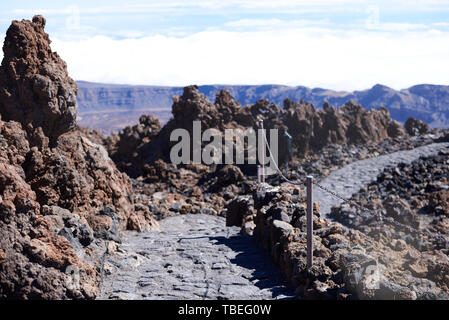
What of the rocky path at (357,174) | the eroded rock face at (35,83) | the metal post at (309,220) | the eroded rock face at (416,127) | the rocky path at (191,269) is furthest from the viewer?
the eroded rock face at (416,127)

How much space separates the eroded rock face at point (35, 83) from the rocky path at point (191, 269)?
129 inches

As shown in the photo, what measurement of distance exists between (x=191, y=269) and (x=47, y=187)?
3.57 m

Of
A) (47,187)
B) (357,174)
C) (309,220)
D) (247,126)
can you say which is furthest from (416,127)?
(309,220)

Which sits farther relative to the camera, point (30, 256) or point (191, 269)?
point (191, 269)

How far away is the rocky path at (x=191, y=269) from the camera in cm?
782

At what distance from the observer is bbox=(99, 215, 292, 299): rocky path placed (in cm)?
782

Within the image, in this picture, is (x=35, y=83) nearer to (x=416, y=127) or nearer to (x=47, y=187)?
(x=47, y=187)

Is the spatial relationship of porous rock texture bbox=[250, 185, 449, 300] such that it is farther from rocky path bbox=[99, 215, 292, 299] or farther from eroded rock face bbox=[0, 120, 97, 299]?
eroded rock face bbox=[0, 120, 97, 299]

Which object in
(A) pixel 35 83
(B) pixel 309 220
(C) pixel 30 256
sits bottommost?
(C) pixel 30 256

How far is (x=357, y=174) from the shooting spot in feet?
87.6

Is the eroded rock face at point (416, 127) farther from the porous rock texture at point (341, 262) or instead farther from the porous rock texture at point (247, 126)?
the porous rock texture at point (341, 262)

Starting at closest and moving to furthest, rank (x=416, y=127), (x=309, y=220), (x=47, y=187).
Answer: (x=309, y=220) < (x=47, y=187) < (x=416, y=127)

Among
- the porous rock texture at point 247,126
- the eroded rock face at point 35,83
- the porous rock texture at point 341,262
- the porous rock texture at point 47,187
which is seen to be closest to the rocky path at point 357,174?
the porous rock texture at point 247,126
